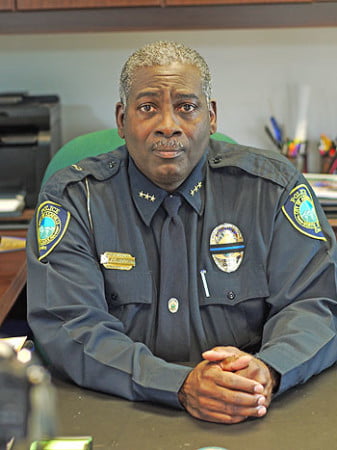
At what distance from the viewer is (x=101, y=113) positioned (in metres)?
2.84

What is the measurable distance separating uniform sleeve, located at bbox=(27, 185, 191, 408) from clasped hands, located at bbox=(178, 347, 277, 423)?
0.03 meters

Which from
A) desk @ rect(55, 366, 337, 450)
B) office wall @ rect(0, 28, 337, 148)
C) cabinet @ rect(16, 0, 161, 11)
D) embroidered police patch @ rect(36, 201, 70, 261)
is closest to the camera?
desk @ rect(55, 366, 337, 450)

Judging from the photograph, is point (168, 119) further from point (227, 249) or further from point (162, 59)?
point (227, 249)

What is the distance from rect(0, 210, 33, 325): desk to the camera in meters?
1.84

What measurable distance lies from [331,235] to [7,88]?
1.63 metres

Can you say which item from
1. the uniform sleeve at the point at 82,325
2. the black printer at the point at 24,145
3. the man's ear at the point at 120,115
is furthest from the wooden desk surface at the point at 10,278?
the man's ear at the point at 120,115

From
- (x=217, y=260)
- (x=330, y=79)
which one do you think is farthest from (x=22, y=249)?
(x=330, y=79)

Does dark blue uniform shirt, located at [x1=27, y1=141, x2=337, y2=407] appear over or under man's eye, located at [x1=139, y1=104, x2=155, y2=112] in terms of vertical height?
under

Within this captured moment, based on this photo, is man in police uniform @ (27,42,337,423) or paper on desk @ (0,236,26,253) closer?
man in police uniform @ (27,42,337,423)

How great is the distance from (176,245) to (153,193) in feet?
0.44

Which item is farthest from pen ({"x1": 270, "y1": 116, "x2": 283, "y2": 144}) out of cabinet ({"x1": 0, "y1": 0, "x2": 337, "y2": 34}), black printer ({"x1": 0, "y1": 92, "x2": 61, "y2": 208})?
black printer ({"x1": 0, "y1": 92, "x2": 61, "y2": 208})

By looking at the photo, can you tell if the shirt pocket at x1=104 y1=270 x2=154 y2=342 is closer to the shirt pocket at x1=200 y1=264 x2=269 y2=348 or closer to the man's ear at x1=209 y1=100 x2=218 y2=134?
the shirt pocket at x1=200 y1=264 x2=269 y2=348

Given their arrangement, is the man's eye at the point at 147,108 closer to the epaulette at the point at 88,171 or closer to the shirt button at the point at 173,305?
the epaulette at the point at 88,171

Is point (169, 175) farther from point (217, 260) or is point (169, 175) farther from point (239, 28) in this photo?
point (239, 28)
